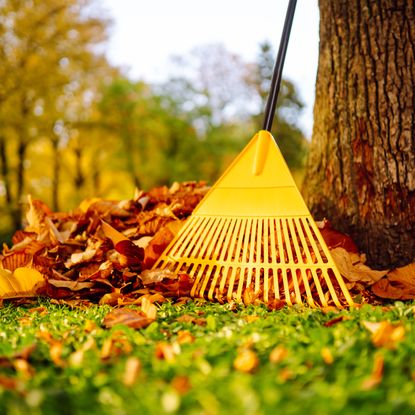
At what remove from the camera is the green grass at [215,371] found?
1.11 m

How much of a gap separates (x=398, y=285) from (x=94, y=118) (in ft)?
60.9

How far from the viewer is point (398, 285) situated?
8.64ft

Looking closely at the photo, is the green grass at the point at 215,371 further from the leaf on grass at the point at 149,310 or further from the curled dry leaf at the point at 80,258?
the curled dry leaf at the point at 80,258

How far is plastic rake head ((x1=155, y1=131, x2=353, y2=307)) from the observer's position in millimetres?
2549

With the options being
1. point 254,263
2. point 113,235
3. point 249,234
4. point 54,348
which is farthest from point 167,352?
point 113,235

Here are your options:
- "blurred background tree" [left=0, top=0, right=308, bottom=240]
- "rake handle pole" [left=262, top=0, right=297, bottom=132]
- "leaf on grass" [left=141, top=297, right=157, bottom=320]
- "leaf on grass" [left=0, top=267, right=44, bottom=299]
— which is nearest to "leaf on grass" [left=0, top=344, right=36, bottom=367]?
"leaf on grass" [left=141, top=297, right=157, bottom=320]

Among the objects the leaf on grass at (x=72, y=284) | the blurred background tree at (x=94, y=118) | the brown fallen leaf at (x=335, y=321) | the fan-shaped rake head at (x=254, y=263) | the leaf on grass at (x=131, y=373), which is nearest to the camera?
the leaf on grass at (x=131, y=373)

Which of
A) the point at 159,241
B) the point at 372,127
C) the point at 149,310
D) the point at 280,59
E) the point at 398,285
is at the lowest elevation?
the point at 398,285

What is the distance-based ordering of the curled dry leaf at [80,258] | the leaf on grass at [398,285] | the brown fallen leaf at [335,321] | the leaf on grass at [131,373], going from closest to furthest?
1. the leaf on grass at [131,373]
2. the brown fallen leaf at [335,321]
3. the leaf on grass at [398,285]
4. the curled dry leaf at [80,258]

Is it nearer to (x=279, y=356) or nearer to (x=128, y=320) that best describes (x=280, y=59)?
(x=128, y=320)

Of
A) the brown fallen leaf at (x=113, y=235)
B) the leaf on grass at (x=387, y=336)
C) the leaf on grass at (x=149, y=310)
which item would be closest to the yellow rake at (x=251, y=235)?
the brown fallen leaf at (x=113, y=235)

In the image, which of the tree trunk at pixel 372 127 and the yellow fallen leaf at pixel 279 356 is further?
the tree trunk at pixel 372 127

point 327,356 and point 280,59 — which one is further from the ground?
point 280,59

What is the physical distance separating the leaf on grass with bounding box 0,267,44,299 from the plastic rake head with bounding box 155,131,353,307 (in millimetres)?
590
